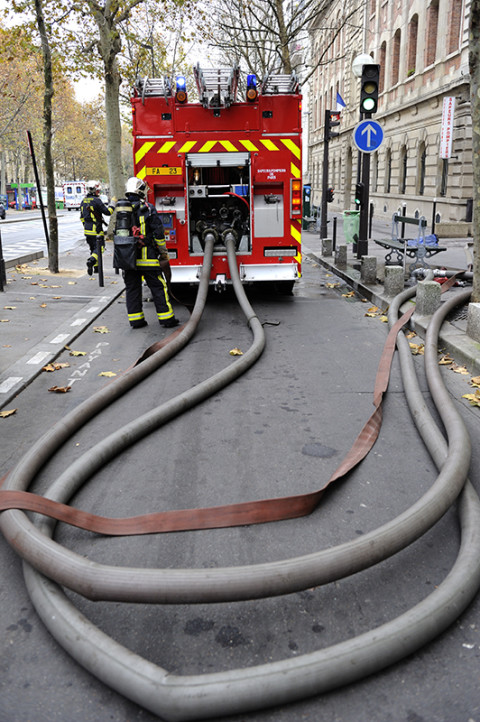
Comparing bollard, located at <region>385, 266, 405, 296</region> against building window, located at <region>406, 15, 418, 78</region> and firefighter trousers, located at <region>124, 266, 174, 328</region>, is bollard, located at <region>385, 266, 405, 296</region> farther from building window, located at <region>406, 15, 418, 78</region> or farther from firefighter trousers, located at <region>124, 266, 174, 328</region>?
building window, located at <region>406, 15, 418, 78</region>

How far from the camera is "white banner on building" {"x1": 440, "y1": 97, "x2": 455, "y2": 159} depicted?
22594 mm

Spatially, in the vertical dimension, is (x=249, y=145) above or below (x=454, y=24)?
below

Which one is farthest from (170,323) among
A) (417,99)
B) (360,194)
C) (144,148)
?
(417,99)

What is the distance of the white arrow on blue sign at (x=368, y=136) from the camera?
39.6 ft

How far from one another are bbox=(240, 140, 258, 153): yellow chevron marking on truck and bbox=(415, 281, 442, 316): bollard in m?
3.12

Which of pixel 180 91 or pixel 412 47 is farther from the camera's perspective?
pixel 412 47

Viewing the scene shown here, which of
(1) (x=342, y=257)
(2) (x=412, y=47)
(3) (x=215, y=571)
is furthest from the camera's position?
(2) (x=412, y=47)

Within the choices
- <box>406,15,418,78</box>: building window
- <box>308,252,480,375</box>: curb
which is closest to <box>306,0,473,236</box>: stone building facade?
<box>406,15,418,78</box>: building window

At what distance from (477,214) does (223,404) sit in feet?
12.5

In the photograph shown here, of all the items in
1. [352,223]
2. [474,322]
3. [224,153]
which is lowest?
[474,322]

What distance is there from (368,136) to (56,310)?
662 cm

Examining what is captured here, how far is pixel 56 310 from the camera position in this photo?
382 inches

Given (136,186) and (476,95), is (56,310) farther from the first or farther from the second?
(476,95)

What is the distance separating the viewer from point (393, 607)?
2701 mm
